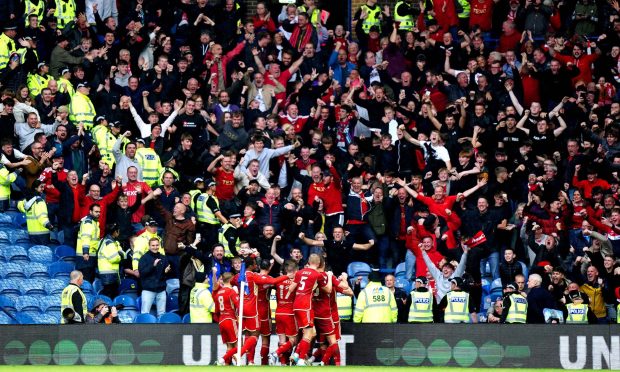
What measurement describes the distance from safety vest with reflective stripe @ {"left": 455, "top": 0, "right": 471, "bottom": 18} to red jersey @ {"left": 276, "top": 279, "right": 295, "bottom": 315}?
10.5 metres

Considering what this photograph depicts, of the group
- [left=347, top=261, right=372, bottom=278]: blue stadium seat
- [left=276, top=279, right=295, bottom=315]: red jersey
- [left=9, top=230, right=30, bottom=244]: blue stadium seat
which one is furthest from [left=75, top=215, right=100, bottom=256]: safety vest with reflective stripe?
[left=347, top=261, right=372, bottom=278]: blue stadium seat

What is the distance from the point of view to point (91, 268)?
23.4 metres

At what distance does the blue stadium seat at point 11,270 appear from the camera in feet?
78.1

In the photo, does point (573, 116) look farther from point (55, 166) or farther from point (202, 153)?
point (55, 166)

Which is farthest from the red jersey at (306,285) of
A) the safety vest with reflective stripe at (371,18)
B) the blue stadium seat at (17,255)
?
the safety vest with reflective stripe at (371,18)

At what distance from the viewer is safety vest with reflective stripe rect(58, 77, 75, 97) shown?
2598cm

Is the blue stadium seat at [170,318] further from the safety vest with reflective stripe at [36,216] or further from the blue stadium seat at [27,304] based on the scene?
the safety vest with reflective stripe at [36,216]

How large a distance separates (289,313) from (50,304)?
15.4ft

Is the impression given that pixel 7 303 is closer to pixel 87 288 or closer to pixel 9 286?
pixel 9 286

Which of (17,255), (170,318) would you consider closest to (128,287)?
(170,318)

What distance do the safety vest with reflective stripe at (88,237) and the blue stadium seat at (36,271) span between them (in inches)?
27.4

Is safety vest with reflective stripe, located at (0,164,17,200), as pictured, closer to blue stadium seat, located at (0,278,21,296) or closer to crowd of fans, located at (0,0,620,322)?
crowd of fans, located at (0,0,620,322)

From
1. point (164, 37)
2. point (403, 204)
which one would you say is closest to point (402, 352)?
point (403, 204)

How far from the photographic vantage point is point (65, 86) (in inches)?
1028
